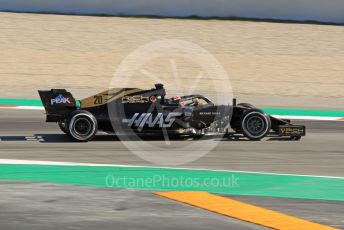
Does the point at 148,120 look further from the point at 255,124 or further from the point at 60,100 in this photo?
the point at 255,124

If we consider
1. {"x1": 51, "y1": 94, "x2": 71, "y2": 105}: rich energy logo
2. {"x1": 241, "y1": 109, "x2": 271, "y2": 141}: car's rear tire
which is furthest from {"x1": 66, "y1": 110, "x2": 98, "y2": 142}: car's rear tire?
{"x1": 241, "y1": 109, "x2": 271, "y2": 141}: car's rear tire

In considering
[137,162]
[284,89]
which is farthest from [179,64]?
[137,162]

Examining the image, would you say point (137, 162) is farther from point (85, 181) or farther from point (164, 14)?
point (164, 14)

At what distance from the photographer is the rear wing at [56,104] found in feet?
44.3

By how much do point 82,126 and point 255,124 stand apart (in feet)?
10.1

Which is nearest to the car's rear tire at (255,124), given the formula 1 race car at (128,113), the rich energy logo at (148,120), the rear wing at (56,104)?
the formula 1 race car at (128,113)

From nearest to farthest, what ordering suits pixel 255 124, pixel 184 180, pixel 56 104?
pixel 184 180, pixel 56 104, pixel 255 124

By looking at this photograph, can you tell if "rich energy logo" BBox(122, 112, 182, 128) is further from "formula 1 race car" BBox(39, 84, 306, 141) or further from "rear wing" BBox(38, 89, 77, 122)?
"rear wing" BBox(38, 89, 77, 122)

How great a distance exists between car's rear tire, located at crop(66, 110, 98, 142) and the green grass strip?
2.45 meters

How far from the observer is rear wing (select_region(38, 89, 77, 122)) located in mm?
13508

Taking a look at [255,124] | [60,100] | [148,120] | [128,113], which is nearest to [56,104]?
[60,100]

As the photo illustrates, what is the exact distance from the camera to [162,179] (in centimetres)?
1015

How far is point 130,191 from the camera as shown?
→ 29.8 ft

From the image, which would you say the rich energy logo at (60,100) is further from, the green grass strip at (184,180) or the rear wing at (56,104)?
the green grass strip at (184,180)
